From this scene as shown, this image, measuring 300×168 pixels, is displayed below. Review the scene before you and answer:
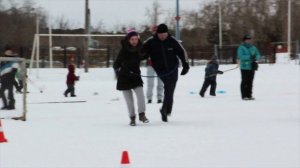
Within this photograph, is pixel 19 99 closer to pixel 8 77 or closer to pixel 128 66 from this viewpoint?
pixel 8 77

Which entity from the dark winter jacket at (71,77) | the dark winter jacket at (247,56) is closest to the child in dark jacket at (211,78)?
the dark winter jacket at (247,56)

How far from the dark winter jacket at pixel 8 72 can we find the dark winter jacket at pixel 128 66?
9.99 ft

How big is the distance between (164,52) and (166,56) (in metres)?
0.09

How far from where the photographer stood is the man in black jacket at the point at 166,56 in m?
9.82

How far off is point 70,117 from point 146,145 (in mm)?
4161

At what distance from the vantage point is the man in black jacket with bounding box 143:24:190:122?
32.2ft

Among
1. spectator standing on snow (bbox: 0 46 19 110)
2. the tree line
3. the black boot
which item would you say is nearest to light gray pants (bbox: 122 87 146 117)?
the black boot

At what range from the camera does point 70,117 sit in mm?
11445

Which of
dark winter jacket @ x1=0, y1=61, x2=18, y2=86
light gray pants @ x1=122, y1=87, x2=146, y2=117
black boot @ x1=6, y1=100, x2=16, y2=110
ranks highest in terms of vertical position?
dark winter jacket @ x1=0, y1=61, x2=18, y2=86

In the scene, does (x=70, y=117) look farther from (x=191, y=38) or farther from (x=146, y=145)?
(x=191, y=38)

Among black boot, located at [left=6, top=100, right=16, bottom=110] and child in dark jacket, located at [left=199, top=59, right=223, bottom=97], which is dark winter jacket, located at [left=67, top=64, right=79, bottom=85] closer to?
child in dark jacket, located at [left=199, top=59, right=223, bottom=97]

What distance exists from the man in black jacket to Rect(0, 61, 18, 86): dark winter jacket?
327 centimetres

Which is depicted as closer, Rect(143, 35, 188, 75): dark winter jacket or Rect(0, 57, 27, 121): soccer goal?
Rect(143, 35, 188, 75): dark winter jacket

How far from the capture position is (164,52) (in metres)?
9.85
